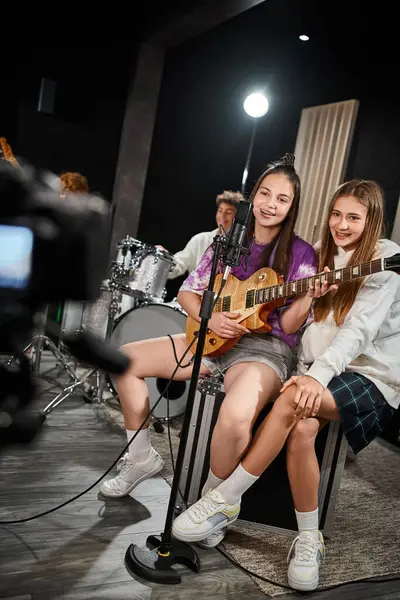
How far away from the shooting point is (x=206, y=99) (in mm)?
5699

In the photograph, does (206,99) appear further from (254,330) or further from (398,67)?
(254,330)

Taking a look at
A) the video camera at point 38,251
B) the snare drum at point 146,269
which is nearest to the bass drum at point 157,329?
the snare drum at point 146,269

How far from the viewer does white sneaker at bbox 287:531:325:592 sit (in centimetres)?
189

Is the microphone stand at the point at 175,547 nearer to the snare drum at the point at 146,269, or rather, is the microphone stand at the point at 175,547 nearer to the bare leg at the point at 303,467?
the bare leg at the point at 303,467

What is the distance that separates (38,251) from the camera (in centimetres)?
80

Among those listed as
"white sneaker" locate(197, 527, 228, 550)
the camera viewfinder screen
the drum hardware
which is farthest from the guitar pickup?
the camera viewfinder screen

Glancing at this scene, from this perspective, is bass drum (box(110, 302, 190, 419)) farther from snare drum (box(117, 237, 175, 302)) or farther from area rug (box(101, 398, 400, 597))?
area rug (box(101, 398, 400, 597))

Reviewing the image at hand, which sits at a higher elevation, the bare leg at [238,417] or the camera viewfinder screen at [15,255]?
the camera viewfinder screen at [15,255]

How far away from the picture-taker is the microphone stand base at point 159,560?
1.83m

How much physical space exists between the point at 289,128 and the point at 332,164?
2.78ft

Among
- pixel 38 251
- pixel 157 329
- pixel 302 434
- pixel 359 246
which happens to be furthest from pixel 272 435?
pixel 157 329

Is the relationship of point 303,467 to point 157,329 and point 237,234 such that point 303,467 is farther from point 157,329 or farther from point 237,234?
point 157,329

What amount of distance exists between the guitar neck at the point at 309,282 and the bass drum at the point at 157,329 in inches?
49.6

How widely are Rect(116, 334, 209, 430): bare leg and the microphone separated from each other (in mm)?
647
